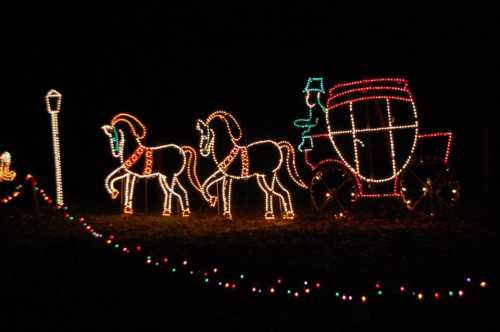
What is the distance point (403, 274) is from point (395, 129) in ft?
15.9

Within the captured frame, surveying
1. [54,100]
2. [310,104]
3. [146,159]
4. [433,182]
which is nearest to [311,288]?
[433,182]

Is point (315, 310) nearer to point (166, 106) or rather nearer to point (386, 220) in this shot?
point (386, 220)

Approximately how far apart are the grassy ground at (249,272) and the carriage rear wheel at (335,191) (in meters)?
0.94

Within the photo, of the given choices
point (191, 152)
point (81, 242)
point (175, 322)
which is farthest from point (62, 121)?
point (175, 322)

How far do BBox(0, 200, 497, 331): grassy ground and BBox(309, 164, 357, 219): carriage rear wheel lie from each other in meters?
0.94

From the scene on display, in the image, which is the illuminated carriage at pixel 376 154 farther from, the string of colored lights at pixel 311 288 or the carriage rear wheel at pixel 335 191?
the string of colored lights at pixel 311 288

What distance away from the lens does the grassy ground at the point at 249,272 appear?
5227 mm

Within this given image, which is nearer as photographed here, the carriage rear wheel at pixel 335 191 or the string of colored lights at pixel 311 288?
the string of colored lights at pixel 311 288

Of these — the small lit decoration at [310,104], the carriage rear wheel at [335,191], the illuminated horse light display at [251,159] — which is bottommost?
the carriage rear wheel at [335,191]

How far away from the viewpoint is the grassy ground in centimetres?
523

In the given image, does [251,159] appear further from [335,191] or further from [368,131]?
[368,131]

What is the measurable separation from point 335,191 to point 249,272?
5.17 metres

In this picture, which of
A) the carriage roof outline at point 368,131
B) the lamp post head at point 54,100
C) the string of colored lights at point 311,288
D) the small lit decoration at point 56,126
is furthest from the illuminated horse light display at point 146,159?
the string of colored lights at point 311,288

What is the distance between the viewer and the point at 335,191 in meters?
11.4
